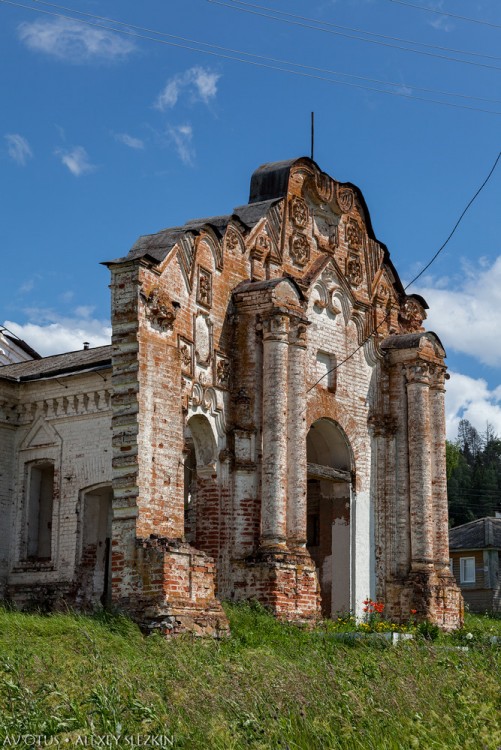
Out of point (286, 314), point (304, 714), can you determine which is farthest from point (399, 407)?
point (304, 714)

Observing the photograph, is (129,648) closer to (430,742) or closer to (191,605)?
(191,605)

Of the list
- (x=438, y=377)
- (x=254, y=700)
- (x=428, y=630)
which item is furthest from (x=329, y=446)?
(x=254, y=700)

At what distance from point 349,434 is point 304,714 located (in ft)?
42.7

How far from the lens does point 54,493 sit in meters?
20.7

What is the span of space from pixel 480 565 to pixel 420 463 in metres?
18.7

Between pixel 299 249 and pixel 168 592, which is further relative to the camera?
pixel 299 249

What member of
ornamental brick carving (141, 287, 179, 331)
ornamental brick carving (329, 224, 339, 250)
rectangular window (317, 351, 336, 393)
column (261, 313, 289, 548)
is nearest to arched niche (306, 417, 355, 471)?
rectangular window (317, 351, 336, 393)

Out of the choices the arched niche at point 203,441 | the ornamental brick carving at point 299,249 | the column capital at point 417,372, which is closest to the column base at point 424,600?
the column capital at point 417,372

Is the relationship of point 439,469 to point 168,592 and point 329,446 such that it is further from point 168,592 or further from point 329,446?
point 168,592

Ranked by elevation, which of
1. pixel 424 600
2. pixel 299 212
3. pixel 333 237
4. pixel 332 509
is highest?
pixel 299 212

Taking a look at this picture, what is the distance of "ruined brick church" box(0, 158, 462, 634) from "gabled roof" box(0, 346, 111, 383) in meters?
0.07

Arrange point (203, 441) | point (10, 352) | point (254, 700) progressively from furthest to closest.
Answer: point (10, 352) → point (203, 441) → point (254, 700)

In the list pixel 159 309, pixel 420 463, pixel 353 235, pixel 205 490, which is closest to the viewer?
pixel 159 309

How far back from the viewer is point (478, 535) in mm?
39938
